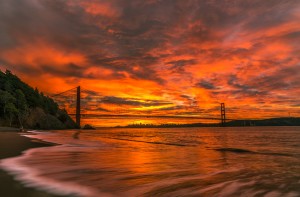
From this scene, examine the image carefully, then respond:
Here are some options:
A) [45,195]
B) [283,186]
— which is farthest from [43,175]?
[283,186]

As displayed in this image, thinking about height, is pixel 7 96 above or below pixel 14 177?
above

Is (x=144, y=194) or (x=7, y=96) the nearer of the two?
(x=144, y=194)

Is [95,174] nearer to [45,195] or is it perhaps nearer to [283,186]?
[45,195]

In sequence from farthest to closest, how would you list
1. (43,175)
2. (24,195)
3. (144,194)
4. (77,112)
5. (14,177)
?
(77,112) < (43,175) < (14,177) < (144,194) < (24,195)

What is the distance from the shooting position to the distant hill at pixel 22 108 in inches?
2650

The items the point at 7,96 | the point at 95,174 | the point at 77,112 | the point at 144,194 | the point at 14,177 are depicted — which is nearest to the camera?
the point at 144,194

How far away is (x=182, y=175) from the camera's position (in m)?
6.34

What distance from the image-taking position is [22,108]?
75875 millimetres

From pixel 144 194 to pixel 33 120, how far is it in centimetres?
9448

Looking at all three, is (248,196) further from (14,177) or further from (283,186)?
(14,177)

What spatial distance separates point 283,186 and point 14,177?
546 centimetres

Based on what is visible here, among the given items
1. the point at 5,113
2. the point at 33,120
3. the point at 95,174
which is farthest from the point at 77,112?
the point at 95,174

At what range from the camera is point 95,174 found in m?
6.07

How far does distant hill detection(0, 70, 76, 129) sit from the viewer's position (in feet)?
221
